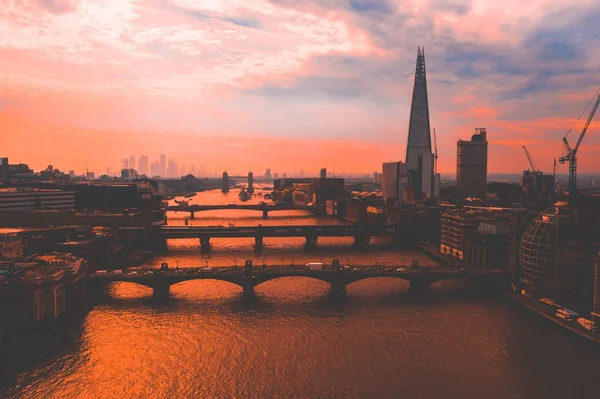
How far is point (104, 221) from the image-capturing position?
92.7m

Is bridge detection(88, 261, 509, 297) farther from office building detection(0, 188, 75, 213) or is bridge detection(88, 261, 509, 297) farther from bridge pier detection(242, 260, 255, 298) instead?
office building detection(0, 188, 75, 213)

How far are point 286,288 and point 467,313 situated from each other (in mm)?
21622

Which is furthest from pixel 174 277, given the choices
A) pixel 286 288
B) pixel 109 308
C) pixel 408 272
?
pixel 408 272

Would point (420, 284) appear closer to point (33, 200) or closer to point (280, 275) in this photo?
point (280, 275)

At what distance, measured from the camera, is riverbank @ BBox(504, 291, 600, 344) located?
39.1 meters

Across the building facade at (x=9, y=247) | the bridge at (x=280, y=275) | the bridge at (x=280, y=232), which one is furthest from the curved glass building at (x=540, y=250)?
the building facade at (x=9, y=247)

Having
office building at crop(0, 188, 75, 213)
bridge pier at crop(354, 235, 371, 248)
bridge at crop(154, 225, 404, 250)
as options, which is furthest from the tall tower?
office building at crop(0, 188, 75, 213)

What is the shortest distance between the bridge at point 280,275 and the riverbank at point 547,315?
604 cm

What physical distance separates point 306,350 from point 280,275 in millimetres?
17738

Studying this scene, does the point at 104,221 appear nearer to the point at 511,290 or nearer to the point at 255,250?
the point at 255,250

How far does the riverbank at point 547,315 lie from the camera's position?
39.1 m

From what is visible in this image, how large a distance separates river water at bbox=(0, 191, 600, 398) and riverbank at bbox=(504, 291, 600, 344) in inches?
30.9

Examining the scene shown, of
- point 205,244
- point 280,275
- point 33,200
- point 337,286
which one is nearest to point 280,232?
point 205,244

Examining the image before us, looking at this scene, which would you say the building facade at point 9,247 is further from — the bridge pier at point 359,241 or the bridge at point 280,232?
the bridge pier at point 359,241
